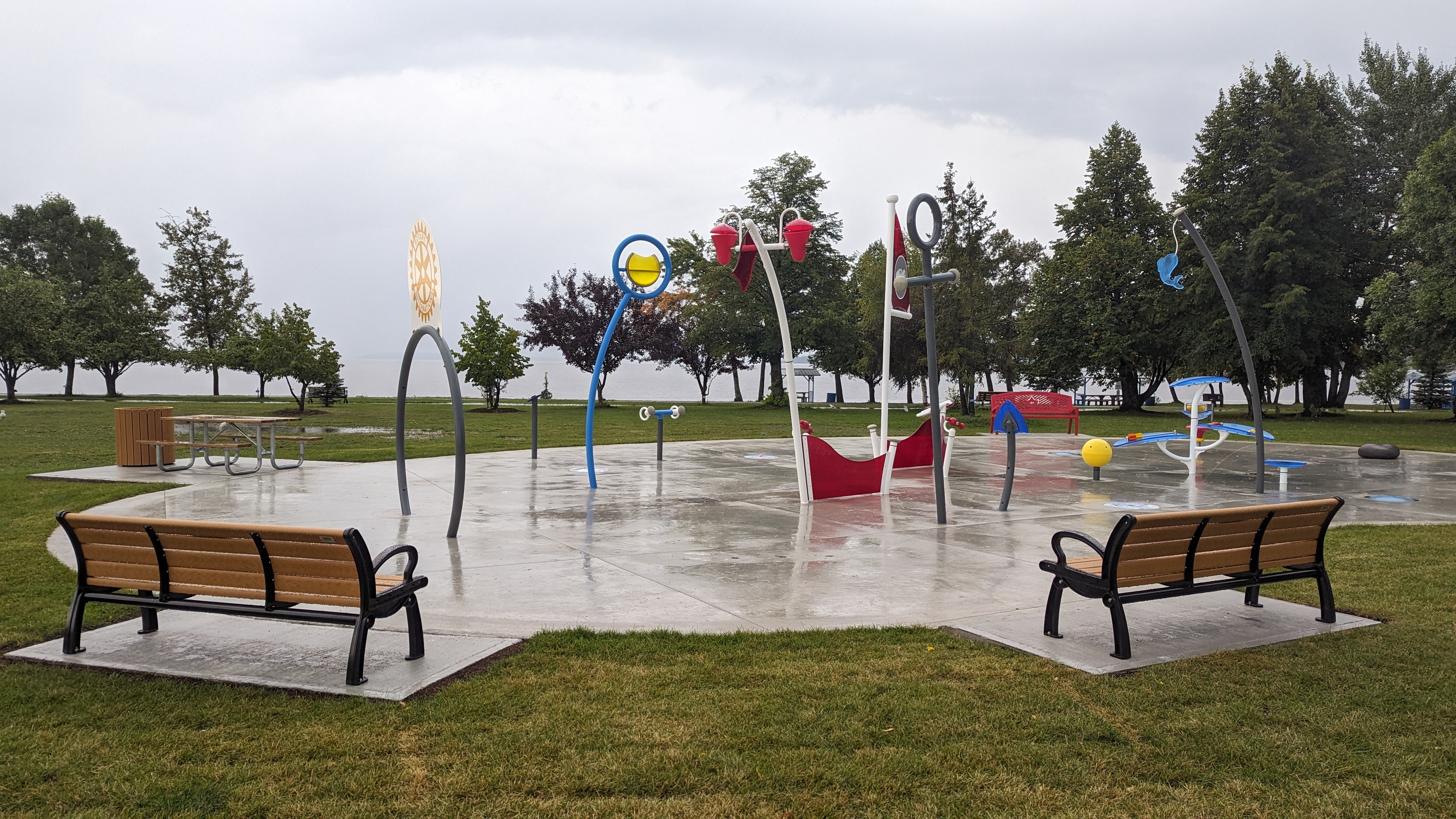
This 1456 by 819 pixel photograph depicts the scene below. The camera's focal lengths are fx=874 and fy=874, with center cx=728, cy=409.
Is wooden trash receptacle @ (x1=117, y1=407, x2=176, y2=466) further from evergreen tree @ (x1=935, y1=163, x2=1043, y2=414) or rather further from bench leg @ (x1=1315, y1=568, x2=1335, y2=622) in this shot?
evergreen tree @ (x1=935, y1=163, x2=1043, y2=414)

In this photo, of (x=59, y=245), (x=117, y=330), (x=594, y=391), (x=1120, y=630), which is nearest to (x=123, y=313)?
(x=117, y=330)

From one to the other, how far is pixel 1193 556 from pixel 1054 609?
33.7 inches

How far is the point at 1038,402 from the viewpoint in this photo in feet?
84.6

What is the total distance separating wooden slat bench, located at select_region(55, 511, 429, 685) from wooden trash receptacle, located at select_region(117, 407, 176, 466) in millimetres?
11204

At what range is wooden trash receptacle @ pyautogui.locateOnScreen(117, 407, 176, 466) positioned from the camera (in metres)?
14.6

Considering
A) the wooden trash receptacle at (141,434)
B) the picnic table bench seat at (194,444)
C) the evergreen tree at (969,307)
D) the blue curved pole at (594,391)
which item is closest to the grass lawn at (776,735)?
A: the blue curved pole at (594,391)

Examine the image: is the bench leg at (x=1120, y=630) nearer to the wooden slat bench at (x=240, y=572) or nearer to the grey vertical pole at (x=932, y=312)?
the wooden slat bench at (x=240, y=572)

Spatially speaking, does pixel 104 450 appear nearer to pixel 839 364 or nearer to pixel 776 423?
pixel 776 423

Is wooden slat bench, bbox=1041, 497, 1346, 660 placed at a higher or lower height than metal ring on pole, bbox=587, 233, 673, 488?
lower

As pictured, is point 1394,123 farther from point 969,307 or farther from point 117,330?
point 117,330

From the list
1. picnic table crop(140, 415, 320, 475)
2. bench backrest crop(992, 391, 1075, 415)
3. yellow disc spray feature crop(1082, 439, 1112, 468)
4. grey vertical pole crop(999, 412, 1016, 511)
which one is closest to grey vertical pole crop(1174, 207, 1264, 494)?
yellow disc spray feature crop(1082, 439, 1112, 468)

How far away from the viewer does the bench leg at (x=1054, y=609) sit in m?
5.30

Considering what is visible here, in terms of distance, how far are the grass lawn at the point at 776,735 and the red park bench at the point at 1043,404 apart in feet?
64.6

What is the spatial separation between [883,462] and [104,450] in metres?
16.5
